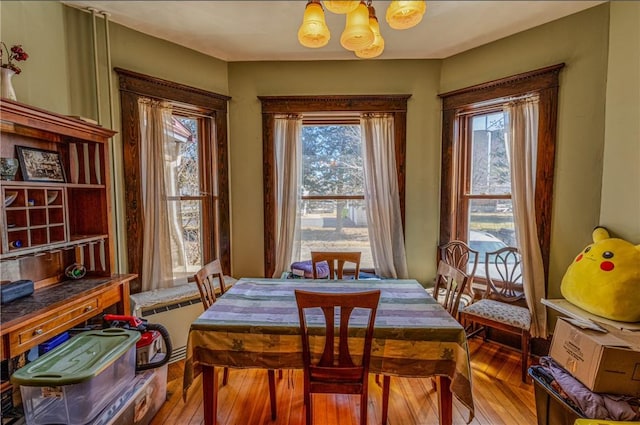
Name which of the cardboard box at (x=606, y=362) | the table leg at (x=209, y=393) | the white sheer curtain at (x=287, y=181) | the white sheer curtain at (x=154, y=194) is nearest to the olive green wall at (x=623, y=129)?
the cardboard box at (x=606, y=362)

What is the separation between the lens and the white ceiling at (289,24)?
2111 mm

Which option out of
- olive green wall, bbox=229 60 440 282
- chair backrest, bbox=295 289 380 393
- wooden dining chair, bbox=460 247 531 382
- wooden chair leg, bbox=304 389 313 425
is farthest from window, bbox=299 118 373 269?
wooden chair leg, bbox=304 389 313 425

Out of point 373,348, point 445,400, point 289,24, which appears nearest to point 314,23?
point 289,24

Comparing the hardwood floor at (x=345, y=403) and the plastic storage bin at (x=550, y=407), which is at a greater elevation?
the plastic storage bin at (x=550, y=407)

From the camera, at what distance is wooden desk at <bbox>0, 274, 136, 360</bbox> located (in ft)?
4.50

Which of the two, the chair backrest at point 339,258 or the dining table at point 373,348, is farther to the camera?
the chair backrest at point 339,258

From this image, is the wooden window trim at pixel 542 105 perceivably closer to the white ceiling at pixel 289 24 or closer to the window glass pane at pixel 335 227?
the white ceiling at pixel 289 24

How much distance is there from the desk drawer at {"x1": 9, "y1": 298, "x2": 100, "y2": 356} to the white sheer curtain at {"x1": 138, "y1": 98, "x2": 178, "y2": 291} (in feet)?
2.26

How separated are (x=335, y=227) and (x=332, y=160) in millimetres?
724

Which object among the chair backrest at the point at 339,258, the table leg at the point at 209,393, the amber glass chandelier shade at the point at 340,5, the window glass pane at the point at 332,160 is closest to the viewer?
the amber glass chandelier shade at the point at 340,5

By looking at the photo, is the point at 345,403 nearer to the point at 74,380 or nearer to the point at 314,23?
the point at 74,380

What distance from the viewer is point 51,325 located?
1.55 m

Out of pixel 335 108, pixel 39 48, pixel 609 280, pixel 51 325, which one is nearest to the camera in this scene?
pixel 51 325

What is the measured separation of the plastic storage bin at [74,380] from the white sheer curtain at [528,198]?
294cm
